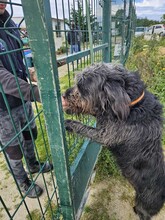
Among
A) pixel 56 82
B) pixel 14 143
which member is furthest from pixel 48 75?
pixel 14 143

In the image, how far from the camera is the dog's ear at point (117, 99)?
147cm

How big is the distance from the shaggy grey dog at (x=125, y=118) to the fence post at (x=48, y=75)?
1.25 ft

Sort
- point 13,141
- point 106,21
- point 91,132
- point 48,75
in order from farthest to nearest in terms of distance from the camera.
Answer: point 106,21 → point 91,132 → point 13,141 → point 48,75

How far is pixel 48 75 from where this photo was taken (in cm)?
109

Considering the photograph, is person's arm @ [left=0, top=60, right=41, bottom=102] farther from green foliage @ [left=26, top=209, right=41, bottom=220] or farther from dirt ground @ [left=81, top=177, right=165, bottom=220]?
dirt ground @ [left=81, top=177, right=165, bottom=220]

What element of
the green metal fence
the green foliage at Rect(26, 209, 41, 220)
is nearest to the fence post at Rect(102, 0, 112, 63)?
the green metal fence

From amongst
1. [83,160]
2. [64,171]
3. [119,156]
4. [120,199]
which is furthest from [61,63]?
[120,199]

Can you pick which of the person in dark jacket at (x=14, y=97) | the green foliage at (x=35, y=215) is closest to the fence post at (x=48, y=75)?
the person in dark jacket at (x=14, y=97)

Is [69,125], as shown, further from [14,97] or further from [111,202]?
[111,202]

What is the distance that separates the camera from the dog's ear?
1.47m

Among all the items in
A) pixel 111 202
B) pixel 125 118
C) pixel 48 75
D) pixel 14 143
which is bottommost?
pixel 111 202

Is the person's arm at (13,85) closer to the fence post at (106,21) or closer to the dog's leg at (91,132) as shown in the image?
the dog's leg at (91,132)

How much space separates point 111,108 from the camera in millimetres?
1568

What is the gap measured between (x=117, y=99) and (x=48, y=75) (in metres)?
0.63
